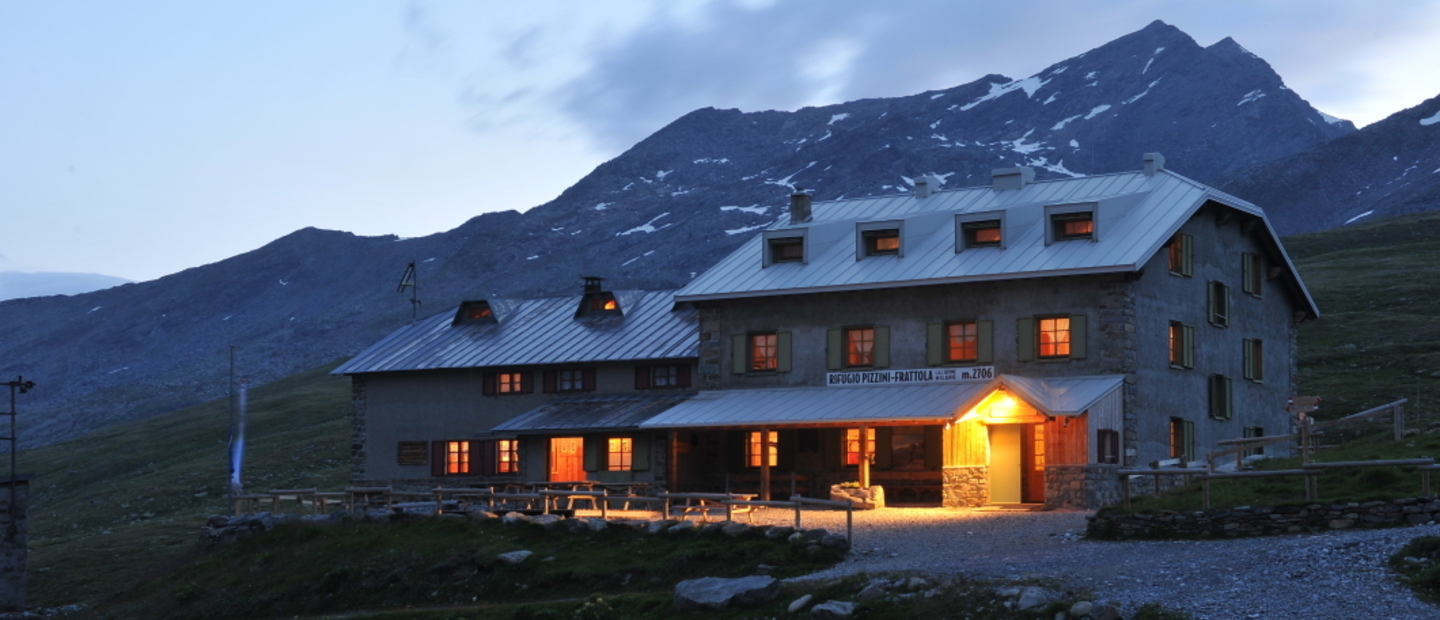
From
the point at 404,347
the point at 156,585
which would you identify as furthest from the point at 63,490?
the point at 156,585

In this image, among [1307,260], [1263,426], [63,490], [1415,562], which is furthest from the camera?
[1307,260]

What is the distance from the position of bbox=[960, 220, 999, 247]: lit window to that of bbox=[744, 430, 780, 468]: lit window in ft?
24.2

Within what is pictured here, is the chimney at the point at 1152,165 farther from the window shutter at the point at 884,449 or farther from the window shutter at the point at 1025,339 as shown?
the window shutter at the point at 884,449

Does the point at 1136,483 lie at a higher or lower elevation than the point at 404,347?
lower

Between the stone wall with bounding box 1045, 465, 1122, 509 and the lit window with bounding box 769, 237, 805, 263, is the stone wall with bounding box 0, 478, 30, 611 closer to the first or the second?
the lit window with bounding box 769, 237, 805, 263

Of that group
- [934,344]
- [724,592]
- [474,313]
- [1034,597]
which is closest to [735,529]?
[724,592]

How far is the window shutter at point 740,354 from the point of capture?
45.6 m

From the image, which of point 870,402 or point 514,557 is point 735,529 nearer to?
point 514,557

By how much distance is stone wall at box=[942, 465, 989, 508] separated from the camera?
128 feet

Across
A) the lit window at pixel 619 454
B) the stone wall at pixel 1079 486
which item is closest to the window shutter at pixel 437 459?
the lit window at pixel 619 454

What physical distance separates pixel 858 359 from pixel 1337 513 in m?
19.2

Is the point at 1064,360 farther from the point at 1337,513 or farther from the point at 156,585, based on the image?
the point at 156,585

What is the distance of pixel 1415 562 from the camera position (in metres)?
21.2

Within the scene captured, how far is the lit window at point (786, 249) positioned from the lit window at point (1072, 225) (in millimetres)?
7481
